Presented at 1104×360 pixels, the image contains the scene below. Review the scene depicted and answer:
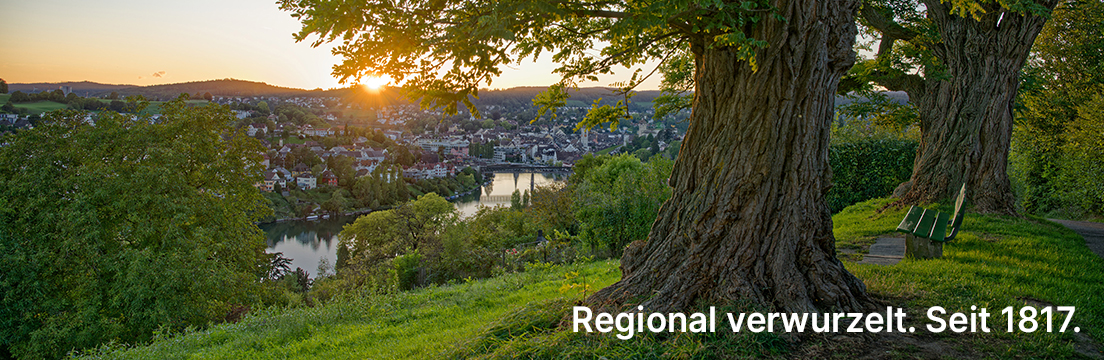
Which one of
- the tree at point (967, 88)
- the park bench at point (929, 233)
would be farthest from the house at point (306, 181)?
the park bench at point (929, 233)

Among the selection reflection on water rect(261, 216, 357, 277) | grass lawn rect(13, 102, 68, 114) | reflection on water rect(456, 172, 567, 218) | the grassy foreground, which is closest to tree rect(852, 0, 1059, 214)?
the grassy foreground

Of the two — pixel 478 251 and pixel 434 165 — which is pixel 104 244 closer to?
pixel 478 251

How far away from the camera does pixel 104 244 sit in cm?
1238

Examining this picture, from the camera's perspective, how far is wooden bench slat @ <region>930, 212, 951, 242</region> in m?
5.23

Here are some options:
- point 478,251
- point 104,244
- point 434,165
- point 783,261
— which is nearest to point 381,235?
point 478,251

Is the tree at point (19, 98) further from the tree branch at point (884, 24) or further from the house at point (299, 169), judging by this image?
the tree branch at point (884, 24)

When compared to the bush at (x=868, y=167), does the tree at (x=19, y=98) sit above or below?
above

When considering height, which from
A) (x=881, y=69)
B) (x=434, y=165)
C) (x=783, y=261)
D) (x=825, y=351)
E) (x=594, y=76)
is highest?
(x=881, y=69)

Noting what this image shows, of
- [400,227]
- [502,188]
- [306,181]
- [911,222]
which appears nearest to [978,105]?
[911,222]

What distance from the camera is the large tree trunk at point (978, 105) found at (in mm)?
8188

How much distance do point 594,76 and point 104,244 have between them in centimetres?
1384

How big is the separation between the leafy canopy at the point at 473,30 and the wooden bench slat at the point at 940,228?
3357mm

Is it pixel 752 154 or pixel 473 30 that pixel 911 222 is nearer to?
pixel 752 154

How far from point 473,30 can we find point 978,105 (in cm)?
910
